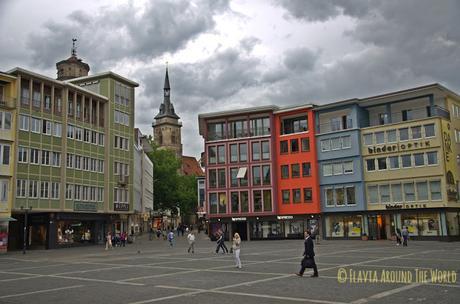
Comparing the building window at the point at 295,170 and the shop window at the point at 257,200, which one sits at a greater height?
the building window at the point at 295,170

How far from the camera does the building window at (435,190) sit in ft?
175

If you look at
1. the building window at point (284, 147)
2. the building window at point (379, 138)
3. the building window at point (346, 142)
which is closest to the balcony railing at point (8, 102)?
the building window at point (284, 147)

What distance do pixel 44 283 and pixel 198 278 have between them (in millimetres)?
6168

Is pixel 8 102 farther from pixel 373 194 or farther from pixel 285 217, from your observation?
pixel 373 194

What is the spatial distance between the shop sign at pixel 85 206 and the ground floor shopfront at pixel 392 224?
27.6 metres

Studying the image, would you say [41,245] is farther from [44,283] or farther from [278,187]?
[44,283]

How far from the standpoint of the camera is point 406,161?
56000 millimetres

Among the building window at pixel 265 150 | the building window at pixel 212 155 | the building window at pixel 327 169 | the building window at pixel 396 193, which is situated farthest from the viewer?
the building window at pixel 212 155

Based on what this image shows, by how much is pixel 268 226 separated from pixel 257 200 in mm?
3652

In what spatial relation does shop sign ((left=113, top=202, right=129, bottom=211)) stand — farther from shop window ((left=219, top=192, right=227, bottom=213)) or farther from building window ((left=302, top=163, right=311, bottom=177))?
building window ((left=302, top=163, right=311, bottom=177))

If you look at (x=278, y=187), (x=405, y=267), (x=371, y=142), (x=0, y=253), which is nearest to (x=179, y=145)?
(x=278, y=187)

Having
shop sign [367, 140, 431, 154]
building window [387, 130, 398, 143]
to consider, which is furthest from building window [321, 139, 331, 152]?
building window [387, 130, 398, 143]

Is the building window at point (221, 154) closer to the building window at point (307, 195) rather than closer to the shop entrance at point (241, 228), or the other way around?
the shop entrance at point (241, 228)

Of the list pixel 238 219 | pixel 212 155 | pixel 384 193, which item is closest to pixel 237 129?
pixel 212 155
